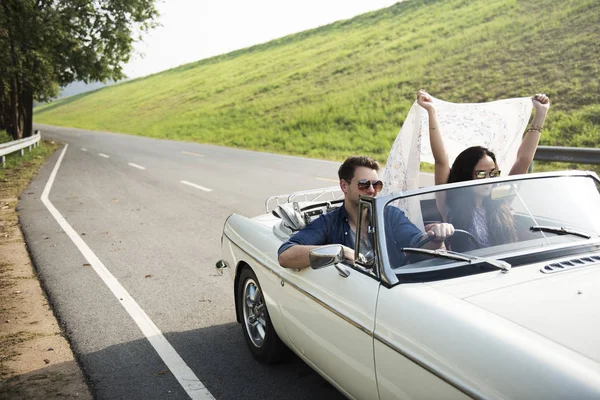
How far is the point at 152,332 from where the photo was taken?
509 centimetres

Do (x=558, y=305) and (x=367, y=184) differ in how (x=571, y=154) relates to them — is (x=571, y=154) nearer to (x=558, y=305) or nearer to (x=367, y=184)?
(x=367, y=184)

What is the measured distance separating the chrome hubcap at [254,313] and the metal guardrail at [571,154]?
668 cm

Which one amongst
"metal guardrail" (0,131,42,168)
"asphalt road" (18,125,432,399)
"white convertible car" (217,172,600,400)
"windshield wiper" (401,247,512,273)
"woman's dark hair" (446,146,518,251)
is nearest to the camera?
"white convertible car" (217,172,600,400)

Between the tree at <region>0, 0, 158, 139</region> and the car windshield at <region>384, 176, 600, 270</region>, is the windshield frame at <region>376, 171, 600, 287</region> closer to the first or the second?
the car windshield at <region>384, 176, 600, 270</region>

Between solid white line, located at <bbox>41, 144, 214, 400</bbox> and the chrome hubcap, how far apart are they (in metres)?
0.53

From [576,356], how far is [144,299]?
458 cm

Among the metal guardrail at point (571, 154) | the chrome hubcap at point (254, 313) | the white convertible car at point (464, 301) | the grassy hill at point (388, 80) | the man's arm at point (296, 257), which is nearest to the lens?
the white convertible car at point (464, 301)

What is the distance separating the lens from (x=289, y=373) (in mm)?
4219

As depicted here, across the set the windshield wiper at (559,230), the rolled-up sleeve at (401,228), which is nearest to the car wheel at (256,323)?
the rolled-up sleeve at (401,228)

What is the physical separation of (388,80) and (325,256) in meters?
33.8

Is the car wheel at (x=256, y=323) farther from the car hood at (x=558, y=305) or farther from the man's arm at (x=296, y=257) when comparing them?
the car hood at (x=558, y=305)

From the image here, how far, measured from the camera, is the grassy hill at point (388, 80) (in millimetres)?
25469

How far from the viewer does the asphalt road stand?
4207 millimetres

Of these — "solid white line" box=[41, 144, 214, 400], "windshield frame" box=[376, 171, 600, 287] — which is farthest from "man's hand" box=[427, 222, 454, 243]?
"solid white line" box=[41, 144, 214, 400]
